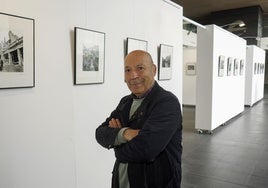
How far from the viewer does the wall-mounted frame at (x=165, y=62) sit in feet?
14.2

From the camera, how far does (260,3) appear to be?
1180 cm

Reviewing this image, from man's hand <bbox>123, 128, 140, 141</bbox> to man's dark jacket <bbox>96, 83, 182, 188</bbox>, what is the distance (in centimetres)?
4

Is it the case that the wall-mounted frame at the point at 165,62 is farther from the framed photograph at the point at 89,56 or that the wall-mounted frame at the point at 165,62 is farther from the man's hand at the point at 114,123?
the man's hand at the point at 114,123

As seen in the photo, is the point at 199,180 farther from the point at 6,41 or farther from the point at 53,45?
the point at 6,41

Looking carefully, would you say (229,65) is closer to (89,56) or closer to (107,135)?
(89,56)

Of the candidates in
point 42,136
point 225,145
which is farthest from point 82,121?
point 225,145

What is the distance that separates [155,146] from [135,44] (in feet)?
8.06

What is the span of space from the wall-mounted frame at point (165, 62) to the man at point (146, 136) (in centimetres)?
276

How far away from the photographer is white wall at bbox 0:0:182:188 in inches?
87.4

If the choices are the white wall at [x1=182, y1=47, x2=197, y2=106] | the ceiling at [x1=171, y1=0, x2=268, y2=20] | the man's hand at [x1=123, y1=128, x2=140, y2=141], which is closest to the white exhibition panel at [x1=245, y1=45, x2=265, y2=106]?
the ceiling at [x1=171, y1=0, x2=268, y2=20]

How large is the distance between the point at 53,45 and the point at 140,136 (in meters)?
1.51

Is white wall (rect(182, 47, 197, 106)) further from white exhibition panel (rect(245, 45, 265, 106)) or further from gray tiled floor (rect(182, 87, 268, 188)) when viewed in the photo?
gray tiled floor (rect(182, 87, 268, 188))

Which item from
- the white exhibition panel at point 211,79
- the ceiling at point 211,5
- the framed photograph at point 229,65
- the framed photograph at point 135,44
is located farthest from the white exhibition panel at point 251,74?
the framed photograph at point 135,44

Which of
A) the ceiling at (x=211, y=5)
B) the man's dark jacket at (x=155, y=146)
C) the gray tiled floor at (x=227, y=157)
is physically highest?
the ceiling at (x=211, y=5)
